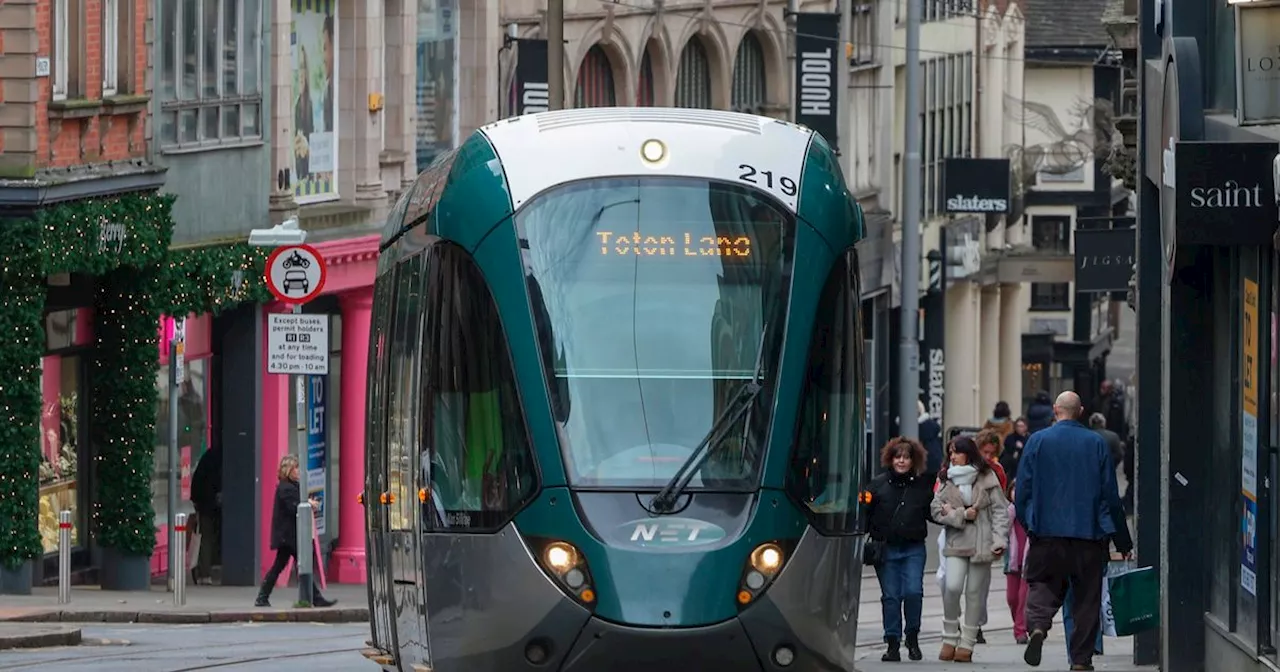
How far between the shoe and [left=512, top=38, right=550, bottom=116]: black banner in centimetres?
2044

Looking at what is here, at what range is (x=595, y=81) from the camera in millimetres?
43031

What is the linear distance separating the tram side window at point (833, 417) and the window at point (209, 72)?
19.0 metres

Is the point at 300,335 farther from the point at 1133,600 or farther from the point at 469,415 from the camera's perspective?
the point at 469,415

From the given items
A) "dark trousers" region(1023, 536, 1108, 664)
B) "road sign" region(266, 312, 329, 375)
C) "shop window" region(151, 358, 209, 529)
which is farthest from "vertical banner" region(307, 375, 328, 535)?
"dark trousers" region(1023, 536, 1108, 664)

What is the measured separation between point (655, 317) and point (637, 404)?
441mm

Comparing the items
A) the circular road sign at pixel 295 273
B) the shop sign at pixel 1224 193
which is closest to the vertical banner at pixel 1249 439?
the shop sign at pixel 1224 193

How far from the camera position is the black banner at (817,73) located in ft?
155

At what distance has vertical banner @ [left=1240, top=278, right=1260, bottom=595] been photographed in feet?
51.0

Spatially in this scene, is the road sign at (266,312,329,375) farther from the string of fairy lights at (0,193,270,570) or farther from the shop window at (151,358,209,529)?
the shop window at (151,358,209,529)

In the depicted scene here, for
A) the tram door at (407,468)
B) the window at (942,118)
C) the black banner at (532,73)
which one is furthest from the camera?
the window at (942,118)

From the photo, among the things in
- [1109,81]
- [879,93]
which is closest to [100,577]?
[879,93]

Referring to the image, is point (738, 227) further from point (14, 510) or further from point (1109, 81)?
point (1109, 81)

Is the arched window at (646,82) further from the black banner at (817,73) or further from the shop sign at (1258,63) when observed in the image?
A: the shop sign at (1258,63)

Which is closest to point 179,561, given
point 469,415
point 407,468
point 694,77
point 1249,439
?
point 407,468
